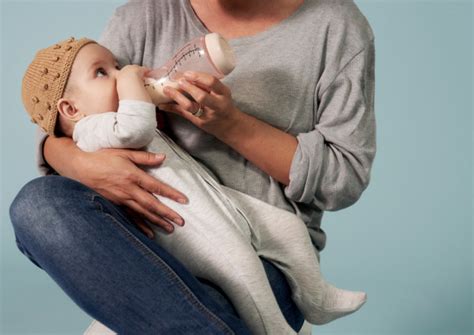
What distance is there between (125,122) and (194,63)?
0.64 feet

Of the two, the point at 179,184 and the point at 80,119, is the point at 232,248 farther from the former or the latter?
the point at 80,119

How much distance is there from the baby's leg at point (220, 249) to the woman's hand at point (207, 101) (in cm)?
11

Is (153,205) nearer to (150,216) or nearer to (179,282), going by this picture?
(150,216)

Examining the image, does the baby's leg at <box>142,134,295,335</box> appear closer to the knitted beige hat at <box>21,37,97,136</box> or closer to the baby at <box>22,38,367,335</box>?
the baby at <box>22,38,367,335</box>

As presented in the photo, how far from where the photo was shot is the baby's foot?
185cm

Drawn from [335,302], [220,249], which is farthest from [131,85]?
[335,302]

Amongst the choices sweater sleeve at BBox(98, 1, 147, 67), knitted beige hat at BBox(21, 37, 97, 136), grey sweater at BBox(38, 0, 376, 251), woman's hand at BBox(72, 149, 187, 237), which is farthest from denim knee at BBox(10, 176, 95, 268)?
sweater sleeve at BBox(98, 1, 147, 67)

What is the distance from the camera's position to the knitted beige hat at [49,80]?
1.76 meters

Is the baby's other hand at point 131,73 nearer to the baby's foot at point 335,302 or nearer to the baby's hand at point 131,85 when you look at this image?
the baby's hand at point 131,85

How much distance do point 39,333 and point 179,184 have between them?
1.25m

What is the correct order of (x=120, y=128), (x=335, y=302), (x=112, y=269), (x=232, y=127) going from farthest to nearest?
(x=335, y=302) < (x=232, y=127) < (x=120, y=128) < (x=112, y=269)

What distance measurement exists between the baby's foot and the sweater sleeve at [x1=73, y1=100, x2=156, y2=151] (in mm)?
507

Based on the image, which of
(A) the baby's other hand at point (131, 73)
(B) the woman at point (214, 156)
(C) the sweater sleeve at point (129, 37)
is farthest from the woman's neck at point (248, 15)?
(A) the baby's other hand at point (131, 73)

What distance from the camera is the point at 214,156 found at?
1.88 m
